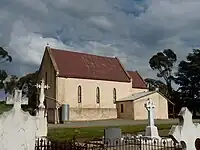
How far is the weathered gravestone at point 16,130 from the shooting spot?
678 cm

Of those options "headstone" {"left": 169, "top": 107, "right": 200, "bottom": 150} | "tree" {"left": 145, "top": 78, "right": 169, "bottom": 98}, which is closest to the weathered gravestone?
"headstone" {"left": 169, "top": 107, "right": 200, "bottom": 150}

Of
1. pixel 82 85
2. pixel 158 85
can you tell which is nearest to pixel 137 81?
pixel 82 85

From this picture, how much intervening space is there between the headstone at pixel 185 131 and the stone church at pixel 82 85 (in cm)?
4068

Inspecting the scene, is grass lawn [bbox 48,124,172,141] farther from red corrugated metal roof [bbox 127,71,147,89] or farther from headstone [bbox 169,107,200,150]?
red corrugated metal roof [bbox 127,71,147,89]

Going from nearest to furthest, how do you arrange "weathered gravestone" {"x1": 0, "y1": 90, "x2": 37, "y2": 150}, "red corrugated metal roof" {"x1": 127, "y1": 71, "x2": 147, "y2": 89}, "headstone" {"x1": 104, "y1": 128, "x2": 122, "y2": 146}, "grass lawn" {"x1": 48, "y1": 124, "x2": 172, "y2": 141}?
"weathered gravestone" {"x1": 0, "y1": 90, "x2": 37, "y2": 150} → "headstone" {"x1": 104, "y1": 128, "x2": 122, "y2": 146} → "grass lawn" {"x1": 48, "y1": 124, "x2": 172, "y2": 141} → "red corrugated metal roof" {"x1": 127, "y1": 71, "x2": 147, "y2": 89}

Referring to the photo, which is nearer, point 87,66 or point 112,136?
point 112,136

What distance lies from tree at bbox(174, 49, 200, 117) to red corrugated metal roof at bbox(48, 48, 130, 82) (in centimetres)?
1674

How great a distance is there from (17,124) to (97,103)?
44.7 metres

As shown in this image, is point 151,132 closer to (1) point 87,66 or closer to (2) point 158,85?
(1) point 87,66

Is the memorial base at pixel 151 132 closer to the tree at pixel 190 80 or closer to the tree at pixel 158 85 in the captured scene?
the tree at pixel 190 80

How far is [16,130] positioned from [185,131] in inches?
163

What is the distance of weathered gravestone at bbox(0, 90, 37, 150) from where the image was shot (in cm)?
678

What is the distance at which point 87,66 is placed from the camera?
2112 inches

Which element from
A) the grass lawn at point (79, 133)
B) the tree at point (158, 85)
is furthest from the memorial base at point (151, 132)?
the tree at point (158, 85)
